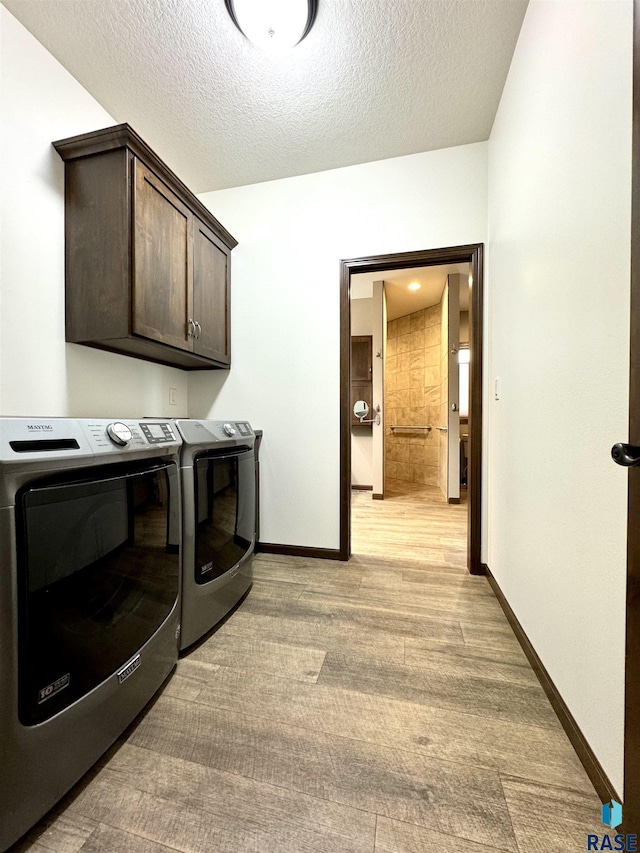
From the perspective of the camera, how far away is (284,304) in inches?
91.0

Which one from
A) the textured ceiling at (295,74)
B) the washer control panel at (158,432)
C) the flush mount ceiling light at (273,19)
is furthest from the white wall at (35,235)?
the flush mount ceiling light at (273,19)

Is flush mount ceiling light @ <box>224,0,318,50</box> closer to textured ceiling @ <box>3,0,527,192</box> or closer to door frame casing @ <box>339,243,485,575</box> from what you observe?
textured ceiling @ <box>3,0,527,192</box>

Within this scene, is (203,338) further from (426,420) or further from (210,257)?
(426,420)

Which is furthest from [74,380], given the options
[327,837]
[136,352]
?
[327,837]

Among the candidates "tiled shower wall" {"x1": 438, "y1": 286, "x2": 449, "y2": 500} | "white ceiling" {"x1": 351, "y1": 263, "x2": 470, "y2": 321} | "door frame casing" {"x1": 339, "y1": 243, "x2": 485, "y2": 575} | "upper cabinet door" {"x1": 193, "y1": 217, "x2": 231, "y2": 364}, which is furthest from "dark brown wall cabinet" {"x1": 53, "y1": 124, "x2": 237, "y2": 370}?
"tiled shower wall" {"x1": 438, "y1": 286, "x2": 449, "y2": 500}

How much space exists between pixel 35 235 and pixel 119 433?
46.9 inches

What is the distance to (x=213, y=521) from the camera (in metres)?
1.45

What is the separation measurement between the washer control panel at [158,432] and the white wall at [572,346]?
129 centimetres

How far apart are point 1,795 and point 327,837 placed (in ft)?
2.23

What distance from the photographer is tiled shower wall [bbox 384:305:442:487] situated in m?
4.62

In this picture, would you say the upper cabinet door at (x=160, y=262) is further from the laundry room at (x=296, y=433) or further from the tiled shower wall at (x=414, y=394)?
the tiled shower wall at (x=414, y=394)

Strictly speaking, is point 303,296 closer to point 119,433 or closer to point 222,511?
point 222,511

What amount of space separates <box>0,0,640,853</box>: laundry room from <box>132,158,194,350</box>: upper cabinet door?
0.7 inches

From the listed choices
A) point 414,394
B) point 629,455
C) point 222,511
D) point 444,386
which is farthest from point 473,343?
point 414,394
